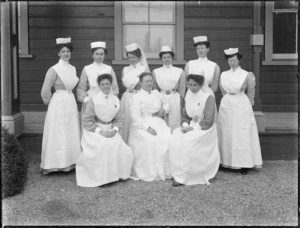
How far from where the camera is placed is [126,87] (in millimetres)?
6113

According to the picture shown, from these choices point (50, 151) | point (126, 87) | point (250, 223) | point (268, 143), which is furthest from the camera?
point (268, 143)

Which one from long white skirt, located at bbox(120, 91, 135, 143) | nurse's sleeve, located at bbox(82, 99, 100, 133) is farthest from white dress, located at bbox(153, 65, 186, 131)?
nurse's sleeve, located at bbox(82, 99, 100, 133)

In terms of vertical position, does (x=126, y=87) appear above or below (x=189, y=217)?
above

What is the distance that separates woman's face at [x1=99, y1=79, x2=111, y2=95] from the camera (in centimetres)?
545

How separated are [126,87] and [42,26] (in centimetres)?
294

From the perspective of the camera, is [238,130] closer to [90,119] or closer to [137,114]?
[137,114]

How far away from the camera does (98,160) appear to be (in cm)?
535

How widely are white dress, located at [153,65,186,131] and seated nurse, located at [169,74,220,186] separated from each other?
0.34 m

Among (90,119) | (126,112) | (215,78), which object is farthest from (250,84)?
(90,119)

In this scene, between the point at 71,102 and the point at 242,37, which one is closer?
the point at 71,102

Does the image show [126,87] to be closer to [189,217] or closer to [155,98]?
[155,98]

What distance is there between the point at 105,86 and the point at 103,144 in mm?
734

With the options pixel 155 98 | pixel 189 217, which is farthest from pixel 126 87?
pixel 189 217

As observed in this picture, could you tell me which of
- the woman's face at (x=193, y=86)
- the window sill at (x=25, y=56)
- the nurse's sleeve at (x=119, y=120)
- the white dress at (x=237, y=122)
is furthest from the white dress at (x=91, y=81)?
the window sill at (x=25, y=56)
